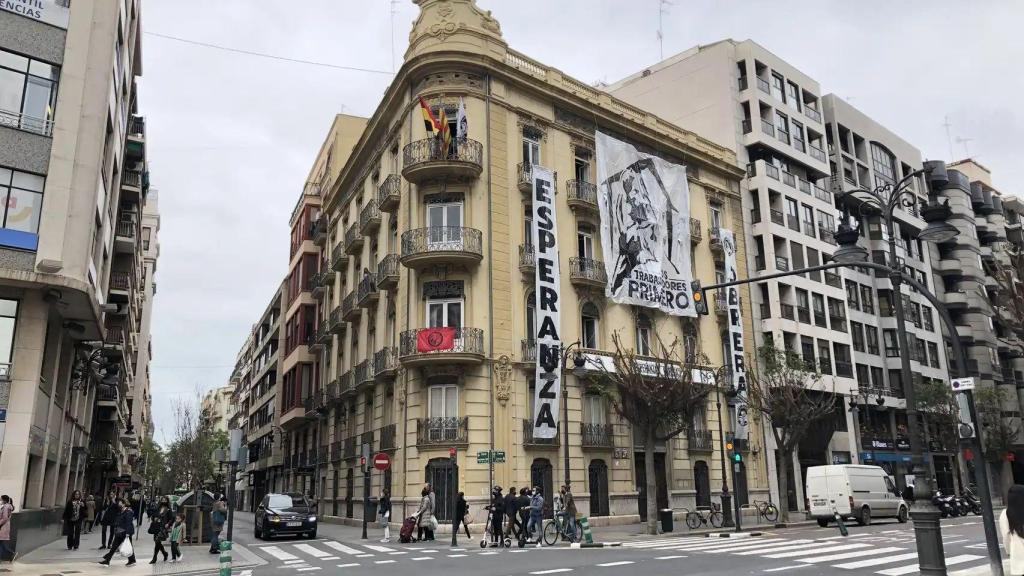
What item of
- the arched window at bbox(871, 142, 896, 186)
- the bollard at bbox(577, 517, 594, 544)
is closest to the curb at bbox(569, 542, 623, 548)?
the bollard at bbox(577, 517, 594, 544)

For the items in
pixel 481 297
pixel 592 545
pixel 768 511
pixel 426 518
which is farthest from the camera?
pixel 768 511

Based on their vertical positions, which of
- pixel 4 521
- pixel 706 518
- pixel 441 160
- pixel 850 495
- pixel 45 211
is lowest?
pixel 706 518

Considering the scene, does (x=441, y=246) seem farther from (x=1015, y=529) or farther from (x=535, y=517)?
(x=1015, y=529)

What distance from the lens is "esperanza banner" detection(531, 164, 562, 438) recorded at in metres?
28.2

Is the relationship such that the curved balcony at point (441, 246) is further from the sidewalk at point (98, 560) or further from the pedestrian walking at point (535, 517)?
the sidewalk at point (98, 560)

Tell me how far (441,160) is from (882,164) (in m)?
41.7

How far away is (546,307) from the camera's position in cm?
2908

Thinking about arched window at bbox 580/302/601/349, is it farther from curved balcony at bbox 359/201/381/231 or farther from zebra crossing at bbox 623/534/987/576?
curved balcony at bbox 359/201/381/231

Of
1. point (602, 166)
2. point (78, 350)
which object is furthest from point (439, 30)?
point (78, 350)

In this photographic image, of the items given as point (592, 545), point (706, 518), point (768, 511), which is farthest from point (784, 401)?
point (592, 545)

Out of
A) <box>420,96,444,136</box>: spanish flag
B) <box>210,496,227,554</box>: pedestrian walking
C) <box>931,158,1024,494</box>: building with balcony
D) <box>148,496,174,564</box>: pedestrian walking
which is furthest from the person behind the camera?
<box>931,158,1024,494</box>: building with balcony

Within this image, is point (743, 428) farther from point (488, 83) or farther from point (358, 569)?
point (358, 569)

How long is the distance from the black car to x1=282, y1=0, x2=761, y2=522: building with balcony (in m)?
3.45

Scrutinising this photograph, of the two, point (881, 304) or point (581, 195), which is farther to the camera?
point (881, 304)
